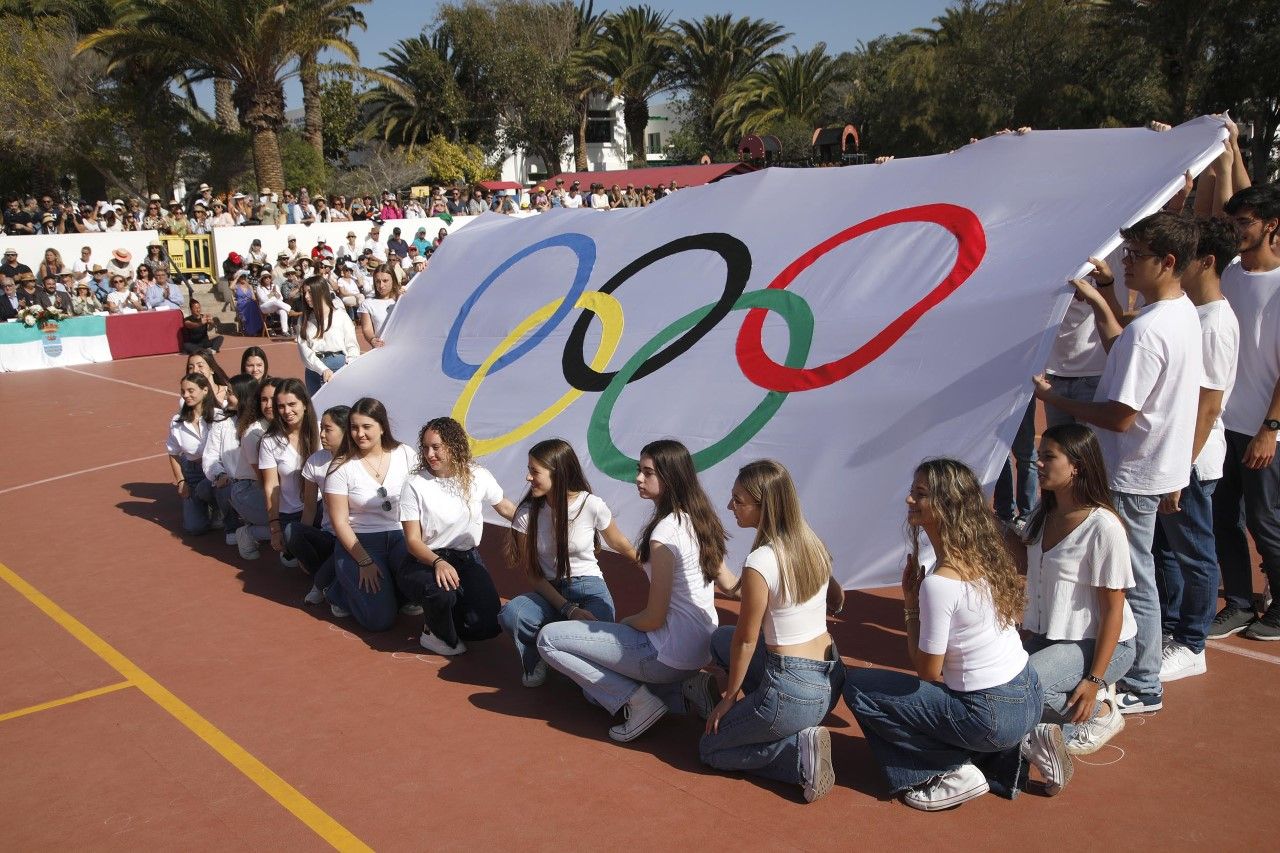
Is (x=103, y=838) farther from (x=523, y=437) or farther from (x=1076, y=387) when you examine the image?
(x=1076, y=387)

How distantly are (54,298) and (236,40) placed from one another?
363 inches

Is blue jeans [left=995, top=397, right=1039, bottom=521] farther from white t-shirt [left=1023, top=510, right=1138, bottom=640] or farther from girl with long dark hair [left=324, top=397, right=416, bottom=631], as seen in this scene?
girl with long dark hair [left=324, top=397, right=416, bottom=631]

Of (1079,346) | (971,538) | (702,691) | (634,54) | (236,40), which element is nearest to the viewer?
(971,538)

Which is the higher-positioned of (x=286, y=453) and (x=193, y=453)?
(x=286, y=453)

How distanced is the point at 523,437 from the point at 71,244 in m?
18.7

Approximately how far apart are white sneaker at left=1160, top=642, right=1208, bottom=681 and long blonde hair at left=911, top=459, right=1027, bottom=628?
4.66 ft

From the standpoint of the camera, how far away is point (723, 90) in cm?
5166

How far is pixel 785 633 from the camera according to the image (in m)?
3.90

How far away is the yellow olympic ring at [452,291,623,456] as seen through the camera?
6.45 meters

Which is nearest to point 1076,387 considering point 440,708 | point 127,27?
point 440,708

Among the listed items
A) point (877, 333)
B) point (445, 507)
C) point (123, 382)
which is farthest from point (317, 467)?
point (123, 382)

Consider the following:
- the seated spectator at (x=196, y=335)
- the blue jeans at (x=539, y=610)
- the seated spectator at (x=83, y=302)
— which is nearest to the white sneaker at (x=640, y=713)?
the blue jeans at (x=539, y=610)

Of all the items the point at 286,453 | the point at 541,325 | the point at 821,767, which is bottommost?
the point at 821,767

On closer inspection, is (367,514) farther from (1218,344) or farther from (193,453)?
(1218,344)
